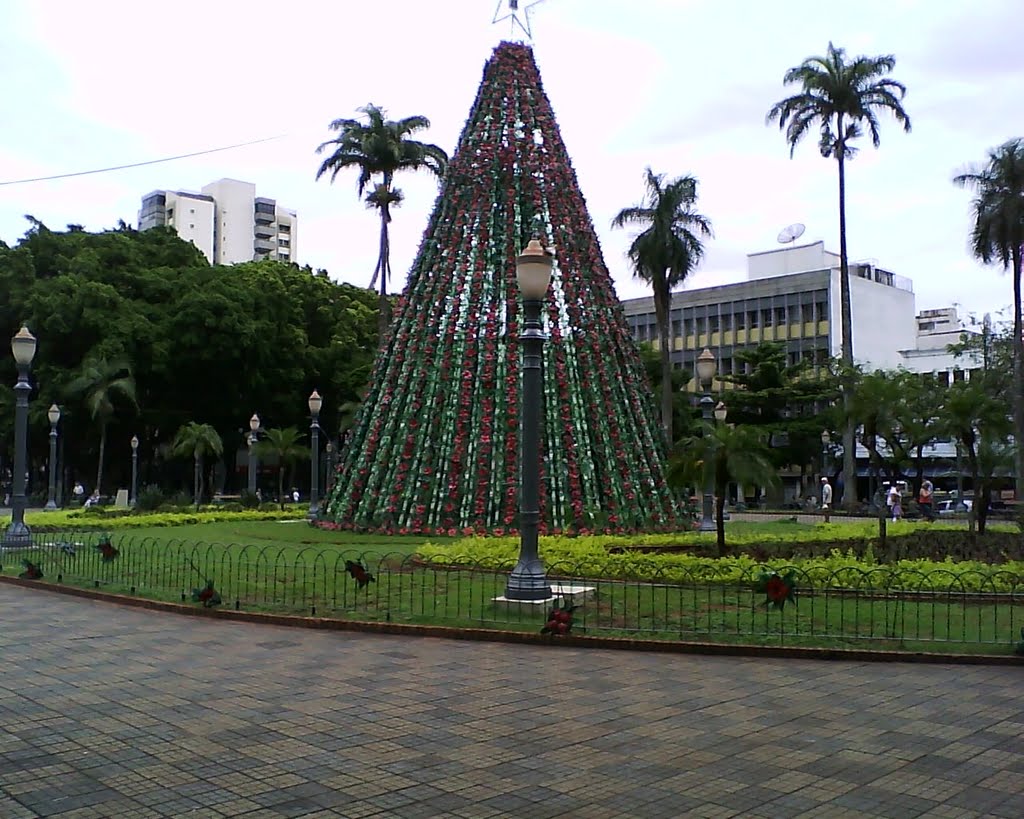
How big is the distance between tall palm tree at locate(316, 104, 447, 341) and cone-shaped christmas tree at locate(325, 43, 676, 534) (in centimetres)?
1484

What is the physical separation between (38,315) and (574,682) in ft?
132

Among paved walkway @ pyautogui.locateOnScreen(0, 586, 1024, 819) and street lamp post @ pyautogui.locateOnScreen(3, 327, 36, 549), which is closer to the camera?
paved walkway @ pyautogui.locateOnScreen(0, 586, 1024, 819)

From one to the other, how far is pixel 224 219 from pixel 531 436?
308 ft

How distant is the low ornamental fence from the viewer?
396 inches

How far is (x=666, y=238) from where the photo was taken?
128 feet

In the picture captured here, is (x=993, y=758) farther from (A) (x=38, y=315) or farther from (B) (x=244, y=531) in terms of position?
(A) (x=38, y=315)

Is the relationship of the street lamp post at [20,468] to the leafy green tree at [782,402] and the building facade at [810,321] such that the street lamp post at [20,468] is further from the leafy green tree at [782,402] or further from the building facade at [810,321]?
the building facade at [810,321]

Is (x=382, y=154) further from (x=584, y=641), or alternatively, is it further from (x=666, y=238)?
(x=584, y=641)

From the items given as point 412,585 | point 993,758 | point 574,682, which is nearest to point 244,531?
point 412,585

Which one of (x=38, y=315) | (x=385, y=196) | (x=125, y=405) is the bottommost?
(x=125, y=405)

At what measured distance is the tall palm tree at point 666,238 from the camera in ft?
129

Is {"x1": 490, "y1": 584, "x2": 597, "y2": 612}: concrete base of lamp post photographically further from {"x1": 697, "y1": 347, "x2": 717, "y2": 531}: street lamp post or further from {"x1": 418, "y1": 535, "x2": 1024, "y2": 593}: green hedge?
{"x1": 697, "y1": 347, "x2": 717, "y2": 531}: street lamp post

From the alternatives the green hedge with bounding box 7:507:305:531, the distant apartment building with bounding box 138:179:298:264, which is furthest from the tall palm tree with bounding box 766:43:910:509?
the distant apartment building with bounding box 138:179:298:264

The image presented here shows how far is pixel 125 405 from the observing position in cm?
4516
